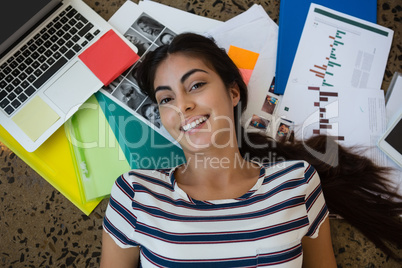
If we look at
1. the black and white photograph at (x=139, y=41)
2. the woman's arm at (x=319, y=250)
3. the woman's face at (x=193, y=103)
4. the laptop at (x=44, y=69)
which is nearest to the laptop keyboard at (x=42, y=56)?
the laptop at (x=44, y=69)

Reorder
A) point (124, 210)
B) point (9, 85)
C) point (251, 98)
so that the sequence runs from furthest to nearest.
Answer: point (251, 98) → point (9, 85) → point (124, 210)

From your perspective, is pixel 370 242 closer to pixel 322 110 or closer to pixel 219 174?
pixel 322 110

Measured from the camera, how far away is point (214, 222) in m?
0.81

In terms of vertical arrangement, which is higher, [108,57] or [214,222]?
[108,57]

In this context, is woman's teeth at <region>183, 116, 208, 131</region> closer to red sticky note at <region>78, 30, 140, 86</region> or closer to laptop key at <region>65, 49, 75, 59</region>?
red sticky note at <region>78, 30, 140, 86</region>

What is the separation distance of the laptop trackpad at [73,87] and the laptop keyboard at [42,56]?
0.11 ft

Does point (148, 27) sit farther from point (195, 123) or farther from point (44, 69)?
point (195, 123)

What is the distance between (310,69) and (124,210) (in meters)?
0.74

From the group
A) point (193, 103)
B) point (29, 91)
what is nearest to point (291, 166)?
point (193, 103)

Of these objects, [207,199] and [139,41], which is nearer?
[207,199]

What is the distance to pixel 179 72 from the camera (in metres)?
0.85

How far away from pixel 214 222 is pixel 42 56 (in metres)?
0.72

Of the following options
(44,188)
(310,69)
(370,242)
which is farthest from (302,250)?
(44,188)

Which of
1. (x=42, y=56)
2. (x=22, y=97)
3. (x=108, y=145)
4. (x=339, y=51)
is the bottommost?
(x=108, y=145)
